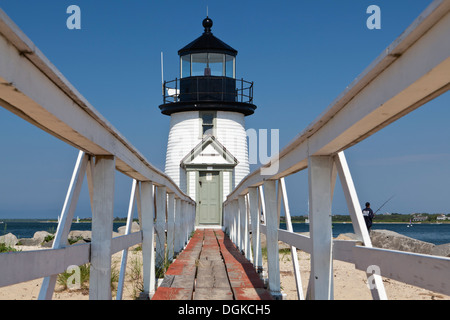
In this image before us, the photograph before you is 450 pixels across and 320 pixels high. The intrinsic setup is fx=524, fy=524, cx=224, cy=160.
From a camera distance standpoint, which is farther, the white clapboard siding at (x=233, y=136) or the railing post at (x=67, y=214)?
the white clapboard siding at (x=233, y=136)

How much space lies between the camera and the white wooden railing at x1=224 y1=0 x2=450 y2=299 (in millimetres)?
1996

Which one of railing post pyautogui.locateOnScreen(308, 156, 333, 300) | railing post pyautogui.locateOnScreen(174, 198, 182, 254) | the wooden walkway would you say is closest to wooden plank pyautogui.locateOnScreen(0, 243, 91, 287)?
railing post pyautogui.locateOnScreen(308, 156, 333, 300)

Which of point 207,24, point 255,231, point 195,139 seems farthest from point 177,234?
point 207,24

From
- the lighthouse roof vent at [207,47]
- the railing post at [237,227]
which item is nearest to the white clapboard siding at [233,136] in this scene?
the lighthouse roof vent at [207,47]

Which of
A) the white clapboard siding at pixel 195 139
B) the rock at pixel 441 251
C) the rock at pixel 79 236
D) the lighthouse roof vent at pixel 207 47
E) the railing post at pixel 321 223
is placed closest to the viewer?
the railing post at pixel 321 223

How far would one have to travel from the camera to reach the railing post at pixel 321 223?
3.94 metres

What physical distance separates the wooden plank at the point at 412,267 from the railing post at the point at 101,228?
1835mm

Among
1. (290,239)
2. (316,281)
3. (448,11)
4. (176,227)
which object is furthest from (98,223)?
(176,227)

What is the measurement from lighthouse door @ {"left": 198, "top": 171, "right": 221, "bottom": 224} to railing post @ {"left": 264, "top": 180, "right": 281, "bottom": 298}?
16254 millimetres

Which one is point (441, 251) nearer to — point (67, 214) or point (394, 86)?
point (67, 214)

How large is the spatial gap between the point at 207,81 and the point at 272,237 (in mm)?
18330

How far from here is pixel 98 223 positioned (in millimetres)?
3873
